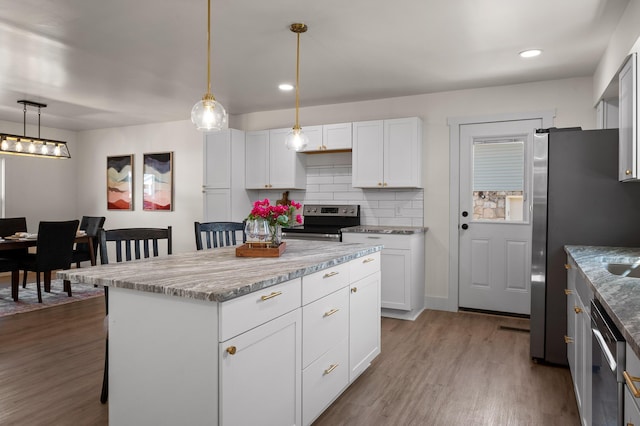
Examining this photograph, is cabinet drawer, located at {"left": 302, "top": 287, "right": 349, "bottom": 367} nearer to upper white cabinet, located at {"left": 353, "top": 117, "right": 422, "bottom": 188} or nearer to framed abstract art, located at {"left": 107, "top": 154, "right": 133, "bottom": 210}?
upper white cabinet, located at {"left": 353, "top": 117, "right": 422, "bottom": 188}

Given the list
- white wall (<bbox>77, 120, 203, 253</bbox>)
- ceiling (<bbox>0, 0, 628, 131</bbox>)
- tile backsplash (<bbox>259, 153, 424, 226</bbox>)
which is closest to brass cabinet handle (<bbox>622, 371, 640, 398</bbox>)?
ceiling (<bbox>0, 0, 628, 131</bbox>)

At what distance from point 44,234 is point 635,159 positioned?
539 cm

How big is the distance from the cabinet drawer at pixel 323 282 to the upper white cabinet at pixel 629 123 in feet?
5.36

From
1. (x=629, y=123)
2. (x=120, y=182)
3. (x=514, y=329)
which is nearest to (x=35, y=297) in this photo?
(x=120, y=182)

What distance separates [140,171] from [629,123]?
6.39 m

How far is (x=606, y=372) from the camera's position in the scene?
4.71 ft

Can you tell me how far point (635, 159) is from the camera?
88.0 inches

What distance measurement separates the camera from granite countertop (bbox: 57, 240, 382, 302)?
1585mm

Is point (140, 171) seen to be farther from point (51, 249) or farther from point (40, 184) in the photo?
point (51, 249)

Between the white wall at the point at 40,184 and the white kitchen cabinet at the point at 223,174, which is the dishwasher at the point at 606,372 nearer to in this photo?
the white kitchen cabinet at the point at 223,174

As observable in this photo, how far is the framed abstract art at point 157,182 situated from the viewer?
653 cm

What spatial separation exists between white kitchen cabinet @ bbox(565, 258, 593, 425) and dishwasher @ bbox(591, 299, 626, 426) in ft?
0.56

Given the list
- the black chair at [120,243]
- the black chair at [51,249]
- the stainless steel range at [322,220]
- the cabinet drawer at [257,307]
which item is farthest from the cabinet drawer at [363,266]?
the black chair at [51,249]

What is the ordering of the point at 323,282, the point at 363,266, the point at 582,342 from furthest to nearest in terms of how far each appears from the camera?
1. the point at 363,266
2. the point at 323,282
3. the point at 582,342
